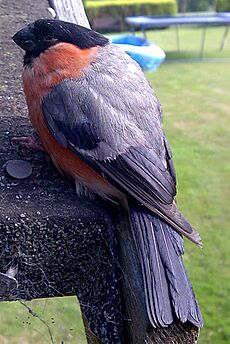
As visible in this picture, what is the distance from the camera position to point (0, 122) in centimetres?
130

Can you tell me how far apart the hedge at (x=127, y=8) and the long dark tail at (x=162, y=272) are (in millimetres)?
17280

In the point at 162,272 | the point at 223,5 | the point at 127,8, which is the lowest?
the point at 223,5

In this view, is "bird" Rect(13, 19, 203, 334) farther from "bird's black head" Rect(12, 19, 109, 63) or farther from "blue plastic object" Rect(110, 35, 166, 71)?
"blue plastic object" Rect(110, 35, 166, 71)

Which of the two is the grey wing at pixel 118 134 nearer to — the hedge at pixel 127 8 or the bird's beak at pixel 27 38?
the bird's beak at pixel 27 38

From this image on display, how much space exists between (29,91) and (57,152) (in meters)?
0.14

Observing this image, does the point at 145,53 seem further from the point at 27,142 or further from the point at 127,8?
the point at 127,8

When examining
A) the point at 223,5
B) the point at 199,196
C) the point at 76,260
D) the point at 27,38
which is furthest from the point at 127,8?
the point at 76,260

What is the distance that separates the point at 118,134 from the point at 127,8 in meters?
17.6

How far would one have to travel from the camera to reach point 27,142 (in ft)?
3.95

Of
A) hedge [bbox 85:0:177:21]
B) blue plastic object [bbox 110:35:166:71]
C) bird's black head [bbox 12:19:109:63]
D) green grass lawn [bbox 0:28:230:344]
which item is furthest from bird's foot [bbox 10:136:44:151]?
hedge [bbox 85:0:177:21]

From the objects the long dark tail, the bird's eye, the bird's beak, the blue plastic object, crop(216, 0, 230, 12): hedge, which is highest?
the bird's eye

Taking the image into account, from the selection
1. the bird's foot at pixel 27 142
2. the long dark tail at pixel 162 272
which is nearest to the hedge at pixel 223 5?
the bird's foot at pixel 27 142

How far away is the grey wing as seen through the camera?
1.11 metres

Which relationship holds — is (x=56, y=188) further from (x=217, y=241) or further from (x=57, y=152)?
(x=217, y=241)
